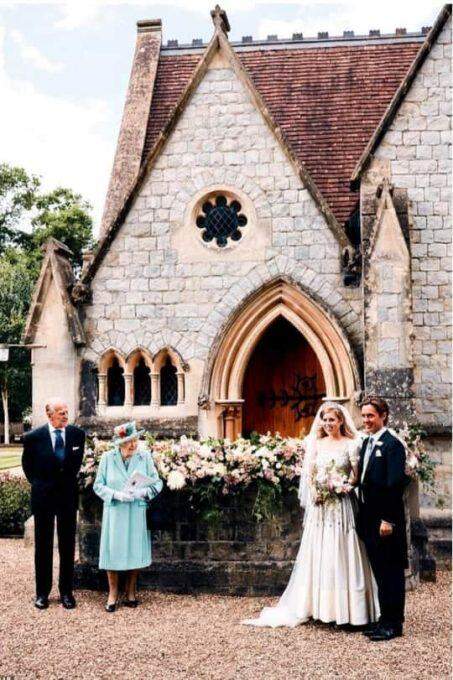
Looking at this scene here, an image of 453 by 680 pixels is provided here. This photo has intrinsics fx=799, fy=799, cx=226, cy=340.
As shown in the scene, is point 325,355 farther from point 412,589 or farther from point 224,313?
point 412,589

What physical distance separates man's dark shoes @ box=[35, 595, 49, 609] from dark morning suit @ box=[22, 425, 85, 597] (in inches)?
1.4

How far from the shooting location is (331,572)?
649 centimetres

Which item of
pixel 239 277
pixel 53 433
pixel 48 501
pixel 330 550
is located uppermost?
pixel 239 277

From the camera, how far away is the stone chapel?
1020 centimetres

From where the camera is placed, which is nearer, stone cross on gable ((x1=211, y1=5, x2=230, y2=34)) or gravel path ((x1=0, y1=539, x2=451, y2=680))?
gravel path ((x1=0, y1=539, x2=451, y2=680))

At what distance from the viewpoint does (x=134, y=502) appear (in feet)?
24.3

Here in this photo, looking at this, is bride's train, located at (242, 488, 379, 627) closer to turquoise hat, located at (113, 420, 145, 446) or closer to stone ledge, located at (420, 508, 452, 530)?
turquoise hat, located at (113, 420, 145, 446)

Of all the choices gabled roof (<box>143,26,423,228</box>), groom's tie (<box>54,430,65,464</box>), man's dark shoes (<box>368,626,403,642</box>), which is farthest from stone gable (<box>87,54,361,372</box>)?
man's dark shoes (<box>368,626,403,642</box>)

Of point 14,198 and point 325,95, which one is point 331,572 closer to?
point 325,95

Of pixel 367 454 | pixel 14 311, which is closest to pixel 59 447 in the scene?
pixel 367 454

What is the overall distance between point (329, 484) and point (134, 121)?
9147 millimetres

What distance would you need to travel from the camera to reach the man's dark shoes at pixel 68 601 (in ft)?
24.0

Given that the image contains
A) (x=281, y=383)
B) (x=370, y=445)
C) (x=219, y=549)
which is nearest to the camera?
(x=370, y=445)

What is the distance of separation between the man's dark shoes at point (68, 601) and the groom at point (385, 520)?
2.71 metres
